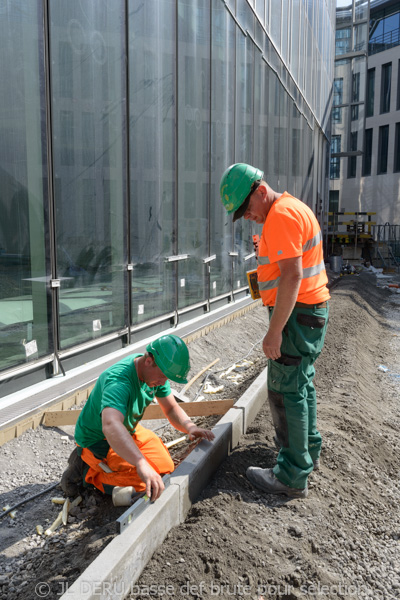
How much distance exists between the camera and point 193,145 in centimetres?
873

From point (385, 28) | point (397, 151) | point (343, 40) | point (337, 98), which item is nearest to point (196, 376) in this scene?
point (337, 98)

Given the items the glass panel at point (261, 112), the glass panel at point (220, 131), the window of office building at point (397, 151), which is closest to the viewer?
the glass panel at point (220, 131)

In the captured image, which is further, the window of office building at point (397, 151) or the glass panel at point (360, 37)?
the window of office building at point (397, 151)

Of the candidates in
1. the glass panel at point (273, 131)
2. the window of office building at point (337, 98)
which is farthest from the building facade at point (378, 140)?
the glass panel at point (273, 131)

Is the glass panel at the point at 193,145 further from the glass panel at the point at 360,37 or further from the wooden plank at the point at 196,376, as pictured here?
the glass panel at the point at 360,37

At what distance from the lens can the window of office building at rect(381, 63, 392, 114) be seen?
139 feet

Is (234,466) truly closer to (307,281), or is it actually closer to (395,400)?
(307,281)

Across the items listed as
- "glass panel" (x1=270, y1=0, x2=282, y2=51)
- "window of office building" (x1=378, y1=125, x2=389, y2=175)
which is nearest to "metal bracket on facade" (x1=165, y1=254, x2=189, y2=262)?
"glass panel" (x1=270, y1=0, x2=282, y2=51)

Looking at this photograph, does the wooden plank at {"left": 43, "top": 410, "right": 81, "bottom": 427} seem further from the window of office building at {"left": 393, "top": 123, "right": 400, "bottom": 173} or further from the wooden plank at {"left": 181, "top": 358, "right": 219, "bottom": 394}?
the window of office building at {"left": 393, "top": 123, "right": 400, "bottom": 173}

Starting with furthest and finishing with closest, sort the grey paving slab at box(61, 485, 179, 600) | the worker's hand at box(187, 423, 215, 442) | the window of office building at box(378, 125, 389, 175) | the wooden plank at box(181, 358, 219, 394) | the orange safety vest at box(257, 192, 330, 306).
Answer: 1. the window of office building at box(378, 125, 389, 175)
2. the wooden plank at box(181, 358, 219, 394)
3. the worker's hand at box(187, 423, 215, 442)
4. the orange safety vest at box(257, 192, 330, 306)
5. the grey paving slab at box(61, 485, 179, 600)

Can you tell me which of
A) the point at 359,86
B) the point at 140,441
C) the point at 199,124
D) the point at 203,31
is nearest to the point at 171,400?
the point at 140,441

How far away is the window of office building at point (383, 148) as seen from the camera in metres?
42.4

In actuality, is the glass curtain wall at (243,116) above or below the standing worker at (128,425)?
above

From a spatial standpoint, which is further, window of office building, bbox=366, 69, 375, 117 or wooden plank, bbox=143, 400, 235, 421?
window of office building, bbox=366, 69, 375, 117
